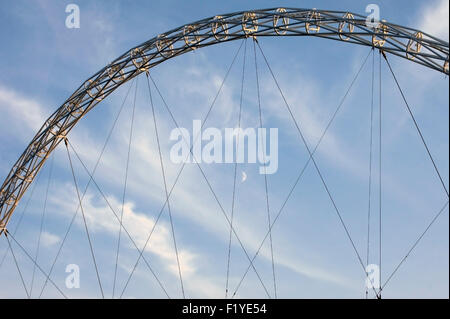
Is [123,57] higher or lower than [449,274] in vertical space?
higher

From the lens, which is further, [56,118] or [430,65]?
[56,118]

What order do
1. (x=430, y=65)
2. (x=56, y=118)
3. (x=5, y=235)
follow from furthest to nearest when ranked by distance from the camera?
1. (x=5, y=235)
2. (x=56, y=118)
3. (x=430, y=65)

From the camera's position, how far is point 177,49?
2833 centimetres

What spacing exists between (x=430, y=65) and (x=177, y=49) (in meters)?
13.1

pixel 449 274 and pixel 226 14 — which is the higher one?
pixel 226 14
